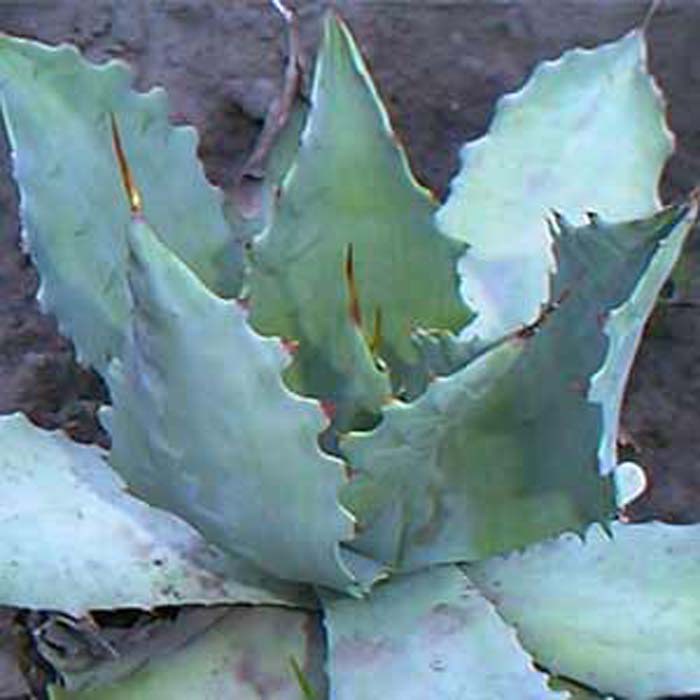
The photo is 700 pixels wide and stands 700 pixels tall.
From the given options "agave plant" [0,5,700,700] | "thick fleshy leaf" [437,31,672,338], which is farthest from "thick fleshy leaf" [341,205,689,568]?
"thick fleshy leaf" [437,31,672,338]

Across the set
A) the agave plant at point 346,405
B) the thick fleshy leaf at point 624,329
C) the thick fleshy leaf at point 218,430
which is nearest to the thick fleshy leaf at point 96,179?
the agave plant at point 346,405

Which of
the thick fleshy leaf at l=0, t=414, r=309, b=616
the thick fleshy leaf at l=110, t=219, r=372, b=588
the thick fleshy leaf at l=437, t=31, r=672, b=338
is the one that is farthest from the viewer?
the thick fleshy leaf at l=437, t=31, r=672, b=338

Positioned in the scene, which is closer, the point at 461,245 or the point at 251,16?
the point at 461,245

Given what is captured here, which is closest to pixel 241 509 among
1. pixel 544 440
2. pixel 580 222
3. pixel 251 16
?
pixel 544 440

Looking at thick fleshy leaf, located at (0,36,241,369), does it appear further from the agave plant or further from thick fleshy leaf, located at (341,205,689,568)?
thick fleshy leaf, located at (341,205,689,568)

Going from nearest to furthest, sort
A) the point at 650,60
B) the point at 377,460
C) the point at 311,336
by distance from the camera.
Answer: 1. the point at 377,460
2. the point at 311,336
3. the point at 650,60

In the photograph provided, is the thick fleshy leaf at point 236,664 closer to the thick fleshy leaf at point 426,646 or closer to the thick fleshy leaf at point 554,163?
the thick fleshy leaf at point 426,646

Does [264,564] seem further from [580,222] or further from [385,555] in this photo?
[580,222]

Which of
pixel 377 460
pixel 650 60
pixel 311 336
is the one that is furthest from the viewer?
pixel 650 60
